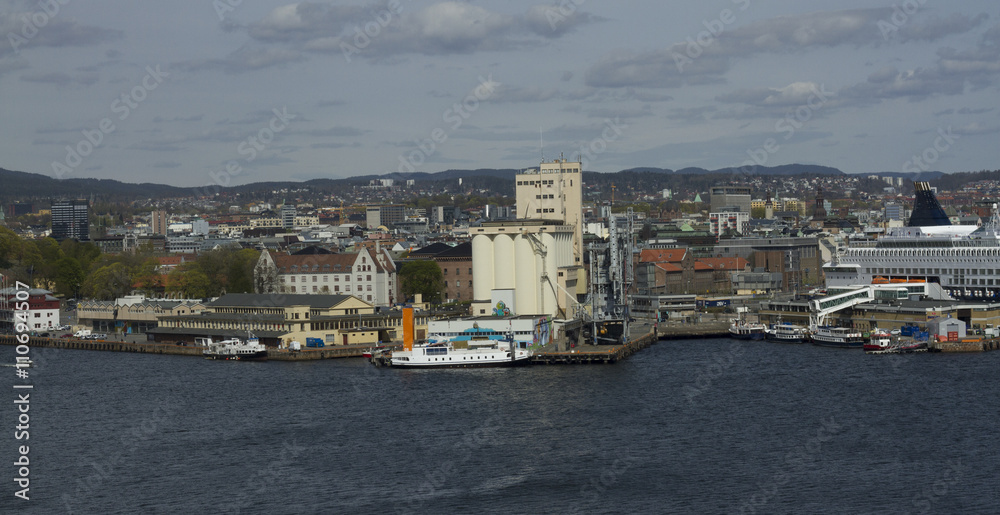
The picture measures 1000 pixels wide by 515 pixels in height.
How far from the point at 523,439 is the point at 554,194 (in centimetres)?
2898

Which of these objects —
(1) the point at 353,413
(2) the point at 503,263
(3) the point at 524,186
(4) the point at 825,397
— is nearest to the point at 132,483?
(1) the point at 353,413

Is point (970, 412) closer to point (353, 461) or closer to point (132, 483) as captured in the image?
point (353, 461)

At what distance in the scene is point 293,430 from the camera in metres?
28.6

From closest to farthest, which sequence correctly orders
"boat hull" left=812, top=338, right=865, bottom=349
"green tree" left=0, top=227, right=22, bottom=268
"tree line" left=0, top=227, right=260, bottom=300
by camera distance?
"boat hull" left=812, top=338, right=865, bottom=349, "tree line" left=0, top=227, right=260, bottom=300, "green tree" left=0, top=227, right=22, bottom=268

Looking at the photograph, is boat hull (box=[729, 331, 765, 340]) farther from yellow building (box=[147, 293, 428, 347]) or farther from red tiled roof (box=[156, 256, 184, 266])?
red tiled roof (box=[156, 256, 184, 266])

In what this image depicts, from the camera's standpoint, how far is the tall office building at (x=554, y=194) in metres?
55.4

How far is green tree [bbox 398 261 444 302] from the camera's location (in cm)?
5978

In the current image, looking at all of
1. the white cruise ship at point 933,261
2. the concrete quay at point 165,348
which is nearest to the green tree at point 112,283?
the concrete quay at point 165,348

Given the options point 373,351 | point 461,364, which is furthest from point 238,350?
point 461,364

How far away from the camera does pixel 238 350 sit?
44.0 metres

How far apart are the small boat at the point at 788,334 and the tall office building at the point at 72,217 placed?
323 ft

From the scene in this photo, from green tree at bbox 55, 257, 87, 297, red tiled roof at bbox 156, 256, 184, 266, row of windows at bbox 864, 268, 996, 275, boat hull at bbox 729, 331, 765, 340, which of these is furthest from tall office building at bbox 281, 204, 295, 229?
boat hull at bbox 729, 331, 765, 340

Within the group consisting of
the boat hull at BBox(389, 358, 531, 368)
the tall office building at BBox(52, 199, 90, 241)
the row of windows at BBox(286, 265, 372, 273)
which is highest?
the tall office building at BBox(52, 199, 90, 241)

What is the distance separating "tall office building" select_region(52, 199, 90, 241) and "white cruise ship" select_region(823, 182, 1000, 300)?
96044 mm
